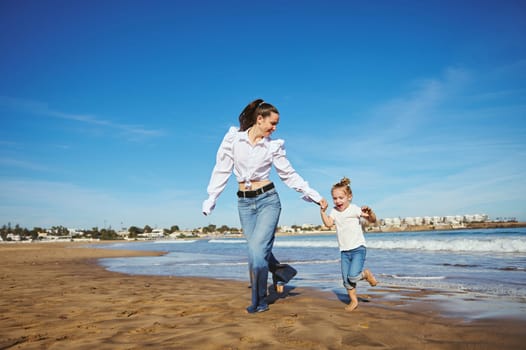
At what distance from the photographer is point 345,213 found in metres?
4.75

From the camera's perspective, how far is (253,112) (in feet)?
14.6

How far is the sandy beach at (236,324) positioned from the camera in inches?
117

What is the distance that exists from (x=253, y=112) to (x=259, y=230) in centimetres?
149

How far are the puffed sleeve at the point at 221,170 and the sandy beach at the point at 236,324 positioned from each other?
4.47ft

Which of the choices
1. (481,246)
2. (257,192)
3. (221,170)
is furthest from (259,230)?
(481,246)

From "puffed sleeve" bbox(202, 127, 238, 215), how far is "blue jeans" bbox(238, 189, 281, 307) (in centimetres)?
33

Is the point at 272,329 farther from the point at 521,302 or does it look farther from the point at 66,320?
the point at 521,302

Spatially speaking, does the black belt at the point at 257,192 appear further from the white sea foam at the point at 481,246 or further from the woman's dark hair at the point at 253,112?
the white sea foam at the point at 481,246

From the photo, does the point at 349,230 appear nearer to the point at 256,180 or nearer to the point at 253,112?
the point at 256,180

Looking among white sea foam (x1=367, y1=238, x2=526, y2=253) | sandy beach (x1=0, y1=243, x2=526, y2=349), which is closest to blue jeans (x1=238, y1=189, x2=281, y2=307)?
sandy beach (x1=0, y1=243, x2=526, y2=349)

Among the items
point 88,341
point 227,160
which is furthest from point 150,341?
point 227,160

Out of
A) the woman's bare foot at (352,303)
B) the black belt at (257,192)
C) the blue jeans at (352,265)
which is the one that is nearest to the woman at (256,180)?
the black belt at (257,192)

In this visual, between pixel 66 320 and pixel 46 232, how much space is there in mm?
159493

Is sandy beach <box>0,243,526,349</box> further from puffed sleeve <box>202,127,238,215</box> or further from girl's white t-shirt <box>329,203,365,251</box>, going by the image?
puffed sleeve <box>202,127,238,215</box>
